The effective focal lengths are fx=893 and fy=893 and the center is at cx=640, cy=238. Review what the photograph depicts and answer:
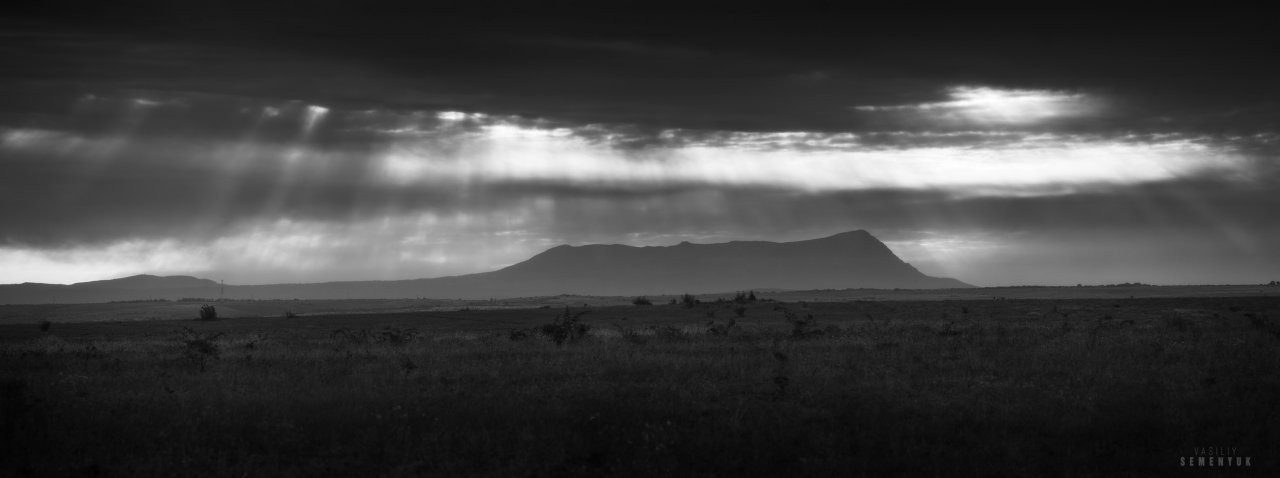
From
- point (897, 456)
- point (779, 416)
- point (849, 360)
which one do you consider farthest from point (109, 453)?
point (849, 360)

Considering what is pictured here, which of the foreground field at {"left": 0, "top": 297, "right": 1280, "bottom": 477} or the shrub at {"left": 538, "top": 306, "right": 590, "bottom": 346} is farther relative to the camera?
the shrub at {"left": 538, "top": 306, "right": 590, "bottom": 346}

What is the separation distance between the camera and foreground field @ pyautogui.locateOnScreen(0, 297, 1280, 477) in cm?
1270

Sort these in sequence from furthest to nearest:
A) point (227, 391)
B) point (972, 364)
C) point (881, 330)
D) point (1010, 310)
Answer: point (1010, 310)
point (881, 330)
point (972, 364)
point (227, 391)

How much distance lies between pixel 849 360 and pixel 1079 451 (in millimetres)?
8478

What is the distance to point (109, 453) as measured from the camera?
12.8 metres

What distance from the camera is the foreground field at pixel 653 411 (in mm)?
12703

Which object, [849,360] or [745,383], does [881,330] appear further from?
[745,383]

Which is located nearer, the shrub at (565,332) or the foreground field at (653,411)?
the foreground field at (653,411)

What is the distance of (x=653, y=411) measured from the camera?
49.1 feet

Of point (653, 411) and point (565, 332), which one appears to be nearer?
point (653, 411)

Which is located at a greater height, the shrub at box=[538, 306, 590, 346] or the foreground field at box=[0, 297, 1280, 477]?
the shrub at box=[538, 306, 590, 346]

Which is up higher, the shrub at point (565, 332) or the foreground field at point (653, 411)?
the shrub at point (565, 332)

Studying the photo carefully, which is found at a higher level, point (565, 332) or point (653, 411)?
point (565, 332)

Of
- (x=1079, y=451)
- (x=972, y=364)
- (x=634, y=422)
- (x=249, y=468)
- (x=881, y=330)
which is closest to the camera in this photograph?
(x=249, y=468)
